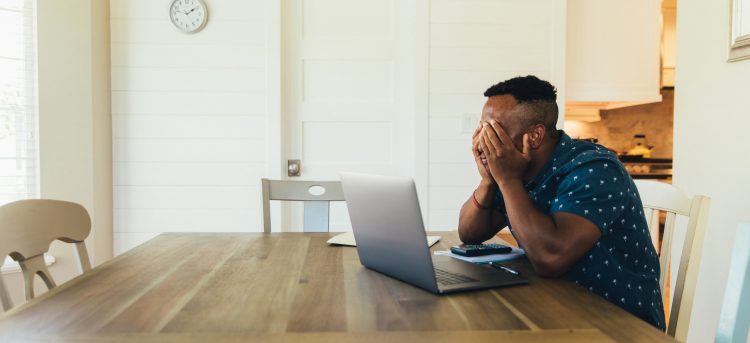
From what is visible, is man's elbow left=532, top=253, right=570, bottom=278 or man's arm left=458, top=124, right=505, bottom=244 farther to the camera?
man's arm left=458, top=124, right=505, bottom=244

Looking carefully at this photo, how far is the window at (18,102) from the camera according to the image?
8.91ft

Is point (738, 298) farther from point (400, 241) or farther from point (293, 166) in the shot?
point (293, 166)

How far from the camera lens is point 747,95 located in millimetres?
1938

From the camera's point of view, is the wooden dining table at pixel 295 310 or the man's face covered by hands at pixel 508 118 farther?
the man's face covered by hands at pixel 508 118

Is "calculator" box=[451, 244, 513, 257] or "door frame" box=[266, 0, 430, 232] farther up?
"door frame" box=[266, 0, 430, 232]

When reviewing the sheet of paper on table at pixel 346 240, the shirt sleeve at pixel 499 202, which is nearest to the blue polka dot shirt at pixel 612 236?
the shirt sleeve at pixel 499 202

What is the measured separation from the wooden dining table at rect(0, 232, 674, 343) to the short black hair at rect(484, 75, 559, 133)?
1.18 feet

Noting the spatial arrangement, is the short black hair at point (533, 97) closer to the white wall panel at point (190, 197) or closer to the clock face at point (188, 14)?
the white wall panel at point (190, 197)

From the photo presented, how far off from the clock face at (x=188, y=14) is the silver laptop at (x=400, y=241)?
6.88 feet

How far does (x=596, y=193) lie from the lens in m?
1.28

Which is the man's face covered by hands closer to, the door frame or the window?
the door frame

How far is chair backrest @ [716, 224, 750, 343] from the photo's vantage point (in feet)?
3.21

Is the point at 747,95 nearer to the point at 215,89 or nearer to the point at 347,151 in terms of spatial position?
the point at 347,151

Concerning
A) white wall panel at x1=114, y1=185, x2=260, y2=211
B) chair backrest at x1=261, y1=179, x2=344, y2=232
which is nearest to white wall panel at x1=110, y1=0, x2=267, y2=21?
white wall panel at x1=114, y1=185, x2=260, y2=211
